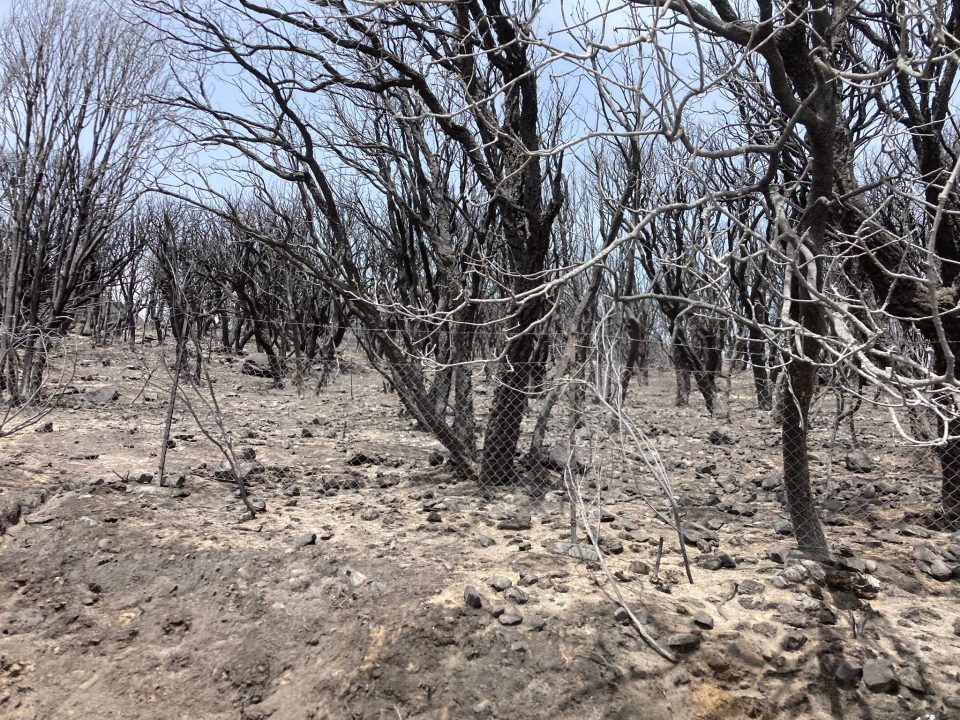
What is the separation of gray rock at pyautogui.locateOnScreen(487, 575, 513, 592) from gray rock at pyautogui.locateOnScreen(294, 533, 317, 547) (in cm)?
129

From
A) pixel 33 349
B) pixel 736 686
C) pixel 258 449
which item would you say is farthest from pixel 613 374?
pixel 33 349

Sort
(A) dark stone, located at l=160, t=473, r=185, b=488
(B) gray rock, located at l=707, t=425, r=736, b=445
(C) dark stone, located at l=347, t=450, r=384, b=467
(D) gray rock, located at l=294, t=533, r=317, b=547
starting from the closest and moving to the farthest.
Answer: (D) gray rock, located at l=294, t=533, r=317, b=547
(A) dark stone, located at l=160, t=473, r=185, b=488
(C) dark stone, located at l=347, t=450, r=384, b=467
(B) gray rock, located at l=707, t=425, r=736, b=445

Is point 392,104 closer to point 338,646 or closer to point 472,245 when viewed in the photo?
point 472,245

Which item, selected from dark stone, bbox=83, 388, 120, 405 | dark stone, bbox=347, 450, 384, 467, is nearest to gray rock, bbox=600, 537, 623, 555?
dark stone, bbox=347, 450, 384, 467

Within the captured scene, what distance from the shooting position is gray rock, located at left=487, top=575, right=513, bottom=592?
3.82 metres

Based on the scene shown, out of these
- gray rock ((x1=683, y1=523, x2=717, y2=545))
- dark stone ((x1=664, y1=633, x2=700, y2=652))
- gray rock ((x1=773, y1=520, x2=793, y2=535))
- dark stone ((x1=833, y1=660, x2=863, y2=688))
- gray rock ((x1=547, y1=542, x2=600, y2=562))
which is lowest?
dark stone ((x1=833, y1=660, x2=863, y2=688))

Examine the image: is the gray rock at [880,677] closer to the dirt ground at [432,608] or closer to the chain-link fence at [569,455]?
the dirt ground at [432,608]

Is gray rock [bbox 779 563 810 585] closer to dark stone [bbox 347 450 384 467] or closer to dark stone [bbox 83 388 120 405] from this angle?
dark stone [bbox 347 450 384 467]

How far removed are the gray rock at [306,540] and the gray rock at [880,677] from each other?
10.7ft

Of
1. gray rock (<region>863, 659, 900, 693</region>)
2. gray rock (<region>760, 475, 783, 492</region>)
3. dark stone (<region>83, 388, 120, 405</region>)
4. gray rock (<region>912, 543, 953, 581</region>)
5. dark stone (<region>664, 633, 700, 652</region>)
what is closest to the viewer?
gray rock (<region>863, 659, 900, 693</region>)

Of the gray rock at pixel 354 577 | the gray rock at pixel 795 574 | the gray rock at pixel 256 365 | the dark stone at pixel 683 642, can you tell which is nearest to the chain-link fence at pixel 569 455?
the gray rock at pixel 795 574

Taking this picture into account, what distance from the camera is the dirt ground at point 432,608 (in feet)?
10.6

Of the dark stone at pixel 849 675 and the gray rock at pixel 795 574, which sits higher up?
the gray rock at pixel 795 574

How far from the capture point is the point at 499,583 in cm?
383
